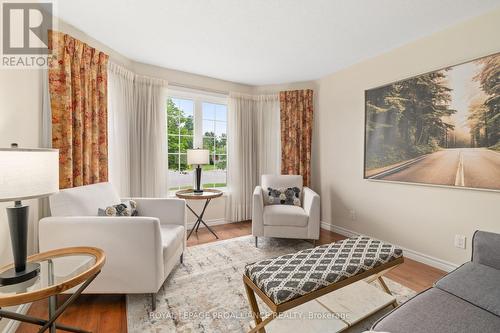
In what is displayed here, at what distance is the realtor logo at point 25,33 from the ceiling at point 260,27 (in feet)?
0.53

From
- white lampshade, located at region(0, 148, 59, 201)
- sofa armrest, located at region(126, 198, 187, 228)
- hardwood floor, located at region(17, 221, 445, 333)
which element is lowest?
hardwood floor, located at region(17, 221, 445, 333)

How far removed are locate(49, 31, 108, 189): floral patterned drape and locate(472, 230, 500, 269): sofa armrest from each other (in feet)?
10.8

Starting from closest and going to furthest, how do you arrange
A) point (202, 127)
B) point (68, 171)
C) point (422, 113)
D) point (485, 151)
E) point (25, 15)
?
1. point (25, 15)
2. point (485, 151)
3. point (68, 171)
4. point (422, 113)
5. point (202, 127)

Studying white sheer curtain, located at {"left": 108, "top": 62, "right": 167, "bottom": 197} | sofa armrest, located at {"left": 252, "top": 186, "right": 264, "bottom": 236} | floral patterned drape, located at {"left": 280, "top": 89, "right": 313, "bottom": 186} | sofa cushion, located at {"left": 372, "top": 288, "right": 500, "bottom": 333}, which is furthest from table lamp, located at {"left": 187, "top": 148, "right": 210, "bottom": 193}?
sofa cushion, located at {"left": 372, "top": 288, "right": 500, "bottom": 333}

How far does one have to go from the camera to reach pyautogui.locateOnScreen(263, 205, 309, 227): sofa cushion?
2812 millimetres

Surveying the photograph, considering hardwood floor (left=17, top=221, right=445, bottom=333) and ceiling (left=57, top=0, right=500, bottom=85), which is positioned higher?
ceiling (left=57, top=0, right=500, bottom=85)

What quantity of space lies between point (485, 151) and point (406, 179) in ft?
2.30

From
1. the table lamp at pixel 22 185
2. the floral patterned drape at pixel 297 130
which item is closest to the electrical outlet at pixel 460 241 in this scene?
the floral patterned drape at pixel 297 130

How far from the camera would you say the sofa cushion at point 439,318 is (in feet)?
3.26

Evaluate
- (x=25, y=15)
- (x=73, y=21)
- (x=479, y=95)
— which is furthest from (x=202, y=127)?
(x=479, y=95)

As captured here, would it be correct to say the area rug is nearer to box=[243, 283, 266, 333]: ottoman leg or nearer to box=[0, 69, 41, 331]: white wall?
box=[243, 283, 266, 333]: ottoman leg

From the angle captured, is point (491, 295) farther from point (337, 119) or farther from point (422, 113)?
point (337, 119)

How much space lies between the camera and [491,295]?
3.80 ft

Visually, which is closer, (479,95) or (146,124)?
(479,95)
